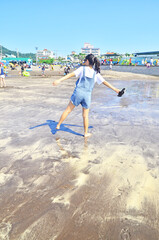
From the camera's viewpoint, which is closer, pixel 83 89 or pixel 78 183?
pixel 78 183

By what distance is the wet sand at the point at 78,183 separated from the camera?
1.84m

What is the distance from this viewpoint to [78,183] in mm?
2523

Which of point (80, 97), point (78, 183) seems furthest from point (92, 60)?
point (78, 183)

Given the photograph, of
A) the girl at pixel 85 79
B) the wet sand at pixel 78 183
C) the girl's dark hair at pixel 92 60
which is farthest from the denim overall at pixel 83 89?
the wet sand at pixel 78 183

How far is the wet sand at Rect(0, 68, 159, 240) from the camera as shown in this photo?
1.84m

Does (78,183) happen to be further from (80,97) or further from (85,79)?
(85,79)

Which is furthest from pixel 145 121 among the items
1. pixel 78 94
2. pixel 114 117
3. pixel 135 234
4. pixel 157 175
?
pixel 135 234

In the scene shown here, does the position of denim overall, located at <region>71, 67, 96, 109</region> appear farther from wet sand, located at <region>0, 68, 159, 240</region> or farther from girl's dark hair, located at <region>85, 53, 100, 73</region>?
wet sand, located at <region>0, 68, 159, 240</region>

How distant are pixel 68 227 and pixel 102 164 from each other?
1.30 metres

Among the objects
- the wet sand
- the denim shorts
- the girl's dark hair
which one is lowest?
the wet sand

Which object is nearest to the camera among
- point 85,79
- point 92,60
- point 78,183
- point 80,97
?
point 78,183

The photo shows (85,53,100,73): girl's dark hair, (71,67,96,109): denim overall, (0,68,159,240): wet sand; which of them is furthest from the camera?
(71,67,96,109): denim overall

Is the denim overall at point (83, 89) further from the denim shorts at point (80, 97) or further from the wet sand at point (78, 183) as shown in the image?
the wet sand at point (78, 183)

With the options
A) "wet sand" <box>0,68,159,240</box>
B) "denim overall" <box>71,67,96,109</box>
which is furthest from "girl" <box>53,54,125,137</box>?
"wet sand" <box>0,68,159,240</box>
